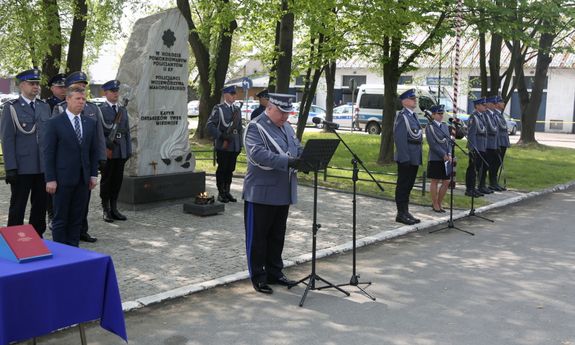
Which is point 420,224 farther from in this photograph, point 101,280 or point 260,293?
point 101,280

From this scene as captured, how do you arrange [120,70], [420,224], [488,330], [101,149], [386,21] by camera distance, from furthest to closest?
[386,21]
[120,70]
[420,224]
[101,149]
[488,330]

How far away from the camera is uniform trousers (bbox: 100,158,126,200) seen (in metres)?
9.59

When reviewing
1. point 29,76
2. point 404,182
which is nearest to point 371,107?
point 404,182

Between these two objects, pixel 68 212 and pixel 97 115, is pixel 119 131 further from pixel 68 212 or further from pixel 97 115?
pixel 68 212

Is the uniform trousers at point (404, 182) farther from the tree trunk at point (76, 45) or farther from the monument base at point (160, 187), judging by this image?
the tree trunk at point (76, 45)

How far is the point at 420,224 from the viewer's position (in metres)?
10.2

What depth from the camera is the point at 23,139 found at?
7.42m

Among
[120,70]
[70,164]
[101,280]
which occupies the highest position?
[120,70]

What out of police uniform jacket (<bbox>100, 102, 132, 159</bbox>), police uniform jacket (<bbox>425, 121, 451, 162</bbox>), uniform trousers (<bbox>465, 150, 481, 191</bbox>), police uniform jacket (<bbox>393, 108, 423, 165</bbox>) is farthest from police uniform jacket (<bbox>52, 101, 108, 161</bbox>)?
uniform trousers (<bbox>465, 150, 481, 191</bbox>)

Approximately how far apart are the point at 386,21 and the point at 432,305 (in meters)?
9.92

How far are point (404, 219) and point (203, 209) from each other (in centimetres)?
329

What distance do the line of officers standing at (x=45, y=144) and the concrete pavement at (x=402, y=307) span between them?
65.8 inches

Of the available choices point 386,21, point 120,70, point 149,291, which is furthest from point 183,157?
point 386,21

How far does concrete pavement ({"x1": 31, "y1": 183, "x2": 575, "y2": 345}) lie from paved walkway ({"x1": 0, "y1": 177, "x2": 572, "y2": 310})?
0.34 m
